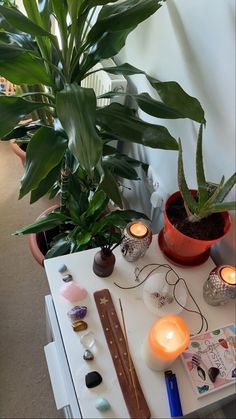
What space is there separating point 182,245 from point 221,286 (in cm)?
14

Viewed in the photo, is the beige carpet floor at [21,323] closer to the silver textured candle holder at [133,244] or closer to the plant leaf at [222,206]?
the silver textured candle holder at [133,244]

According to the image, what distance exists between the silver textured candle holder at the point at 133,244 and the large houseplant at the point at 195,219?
68mm

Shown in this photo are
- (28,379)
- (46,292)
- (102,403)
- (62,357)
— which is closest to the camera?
(102,403)

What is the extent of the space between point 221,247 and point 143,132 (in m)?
0.42

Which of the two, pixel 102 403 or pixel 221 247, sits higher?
pixel 221 247

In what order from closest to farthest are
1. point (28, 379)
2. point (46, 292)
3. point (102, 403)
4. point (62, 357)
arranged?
1. point (102, 403)
2. point (62, 357)
3. point (28, 379)
4. point (46, 292)

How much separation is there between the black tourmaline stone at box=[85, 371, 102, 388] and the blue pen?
0.15m

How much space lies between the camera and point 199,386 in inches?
28.4

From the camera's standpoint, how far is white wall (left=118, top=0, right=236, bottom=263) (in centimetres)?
82

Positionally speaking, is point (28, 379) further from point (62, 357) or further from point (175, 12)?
point (175, 12)

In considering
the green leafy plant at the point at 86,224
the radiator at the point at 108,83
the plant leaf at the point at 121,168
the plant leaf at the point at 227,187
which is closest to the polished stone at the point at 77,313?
the green leafy plant at the point at 86,224

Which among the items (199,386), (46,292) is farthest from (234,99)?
(46,292)

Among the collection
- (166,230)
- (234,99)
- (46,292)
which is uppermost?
(234,99)

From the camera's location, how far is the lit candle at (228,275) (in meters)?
0.81
